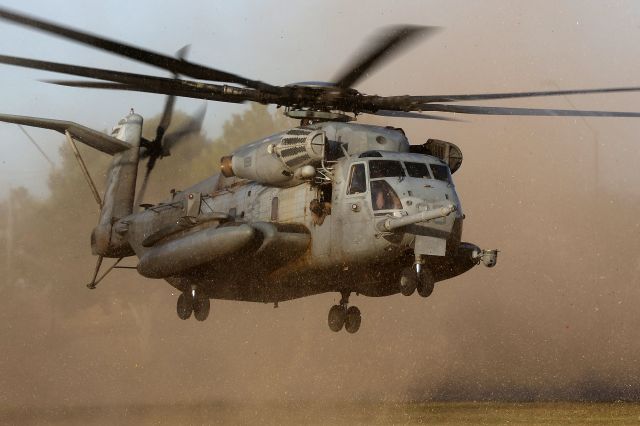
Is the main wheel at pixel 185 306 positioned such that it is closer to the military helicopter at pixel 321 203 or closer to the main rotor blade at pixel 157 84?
the military helicopter at pixel 321 203

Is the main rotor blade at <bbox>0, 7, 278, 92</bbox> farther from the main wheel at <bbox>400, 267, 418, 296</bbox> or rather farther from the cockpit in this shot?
the main wheel at <bbox>400, 267, 418, 296</bbox>

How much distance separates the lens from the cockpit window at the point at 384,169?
60.2 ft

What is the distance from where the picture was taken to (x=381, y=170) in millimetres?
18406

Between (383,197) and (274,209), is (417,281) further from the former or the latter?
(274,209)

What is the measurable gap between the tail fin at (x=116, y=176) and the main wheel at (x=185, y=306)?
225cm

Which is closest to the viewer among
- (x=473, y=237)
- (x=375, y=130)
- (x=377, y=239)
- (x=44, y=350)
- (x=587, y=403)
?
(x=377, y=239)

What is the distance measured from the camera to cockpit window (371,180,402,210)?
18.1 m

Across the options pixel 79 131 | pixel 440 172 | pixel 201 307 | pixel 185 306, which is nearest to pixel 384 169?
pixel 440 172

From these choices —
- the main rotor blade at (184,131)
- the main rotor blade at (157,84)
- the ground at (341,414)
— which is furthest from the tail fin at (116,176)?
the main rotor blade at (157,84)

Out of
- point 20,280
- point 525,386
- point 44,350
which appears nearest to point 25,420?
point 44,350

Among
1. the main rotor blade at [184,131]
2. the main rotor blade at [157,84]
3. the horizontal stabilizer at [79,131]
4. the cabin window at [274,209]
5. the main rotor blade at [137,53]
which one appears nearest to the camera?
the main rotor blade at [137,53]

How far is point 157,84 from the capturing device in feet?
57.8

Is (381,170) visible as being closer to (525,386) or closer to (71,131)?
(71,131)

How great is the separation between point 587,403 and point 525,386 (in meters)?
3.38
